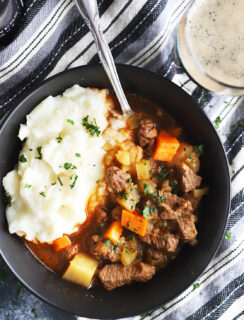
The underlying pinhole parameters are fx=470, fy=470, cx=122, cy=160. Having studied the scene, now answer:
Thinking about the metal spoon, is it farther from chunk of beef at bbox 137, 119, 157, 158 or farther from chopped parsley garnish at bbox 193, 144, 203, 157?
chopped parsley garnish at bbox 193, 144, 203, 157

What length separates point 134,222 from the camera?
4691 millimetres

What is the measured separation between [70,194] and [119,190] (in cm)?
49

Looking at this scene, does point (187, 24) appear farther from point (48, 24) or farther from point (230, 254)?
point (230, 254)

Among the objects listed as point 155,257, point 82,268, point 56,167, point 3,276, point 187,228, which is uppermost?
point 56,167

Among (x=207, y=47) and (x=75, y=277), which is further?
(x=75, y=277)

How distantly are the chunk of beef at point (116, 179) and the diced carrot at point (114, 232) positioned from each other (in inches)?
13.8

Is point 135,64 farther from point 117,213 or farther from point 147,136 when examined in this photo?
point 117,213

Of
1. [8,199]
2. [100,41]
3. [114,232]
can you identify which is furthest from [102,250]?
[100,41]

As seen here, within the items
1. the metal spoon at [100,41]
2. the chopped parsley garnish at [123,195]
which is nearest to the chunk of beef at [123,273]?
the chopped parsley garnish at [123,195]

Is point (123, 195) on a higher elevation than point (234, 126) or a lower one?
lower

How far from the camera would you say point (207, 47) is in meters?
4.55

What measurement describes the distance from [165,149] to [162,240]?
0.92m

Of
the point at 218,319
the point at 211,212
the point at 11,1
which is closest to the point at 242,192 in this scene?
the point at 211,212

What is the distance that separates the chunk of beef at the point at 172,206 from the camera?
15.3ft
